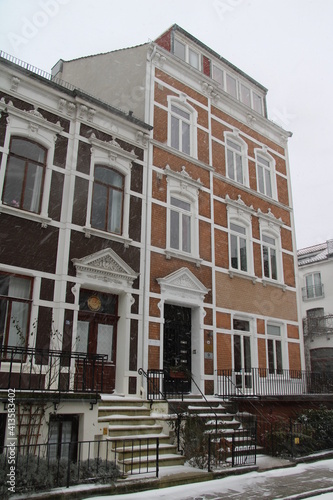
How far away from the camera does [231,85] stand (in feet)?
71.5

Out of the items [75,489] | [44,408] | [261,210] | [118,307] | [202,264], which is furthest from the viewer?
[261,210]

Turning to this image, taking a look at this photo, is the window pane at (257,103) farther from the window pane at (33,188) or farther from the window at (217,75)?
the window pane at (33,188)

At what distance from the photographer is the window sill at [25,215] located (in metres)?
12.1

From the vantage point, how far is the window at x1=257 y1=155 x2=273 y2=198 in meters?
21.3

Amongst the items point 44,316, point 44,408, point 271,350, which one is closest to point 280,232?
point 271,350

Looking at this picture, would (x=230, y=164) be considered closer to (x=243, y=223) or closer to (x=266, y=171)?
(x=243, y=223)

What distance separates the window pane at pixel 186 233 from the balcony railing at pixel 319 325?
15176 mm

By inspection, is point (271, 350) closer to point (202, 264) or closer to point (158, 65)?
point (202, 264)

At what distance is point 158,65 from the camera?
698 inches

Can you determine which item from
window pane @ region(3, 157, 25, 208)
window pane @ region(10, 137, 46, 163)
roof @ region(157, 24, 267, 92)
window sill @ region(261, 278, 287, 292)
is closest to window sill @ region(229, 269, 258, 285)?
window sill @ region(261, 278, 287, 292)

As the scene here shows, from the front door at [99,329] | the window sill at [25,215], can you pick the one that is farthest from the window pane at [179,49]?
the front door at [99,329]

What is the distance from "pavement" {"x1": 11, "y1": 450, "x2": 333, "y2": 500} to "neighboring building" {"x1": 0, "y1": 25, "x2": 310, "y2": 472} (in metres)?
1.86

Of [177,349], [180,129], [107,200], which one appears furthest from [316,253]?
Result: [107,200]

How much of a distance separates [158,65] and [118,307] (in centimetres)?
943
